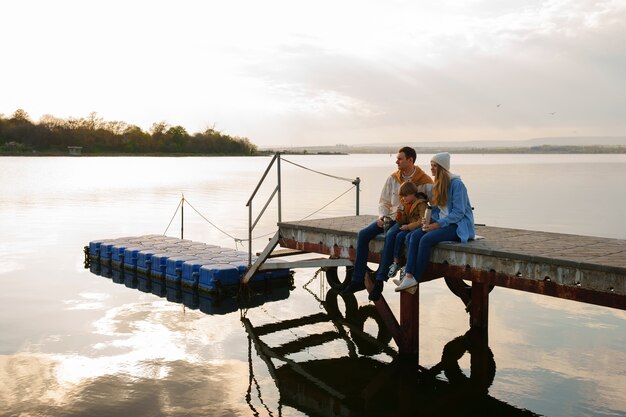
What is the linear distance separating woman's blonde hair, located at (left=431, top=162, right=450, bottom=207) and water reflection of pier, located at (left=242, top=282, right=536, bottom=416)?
3.41 metres

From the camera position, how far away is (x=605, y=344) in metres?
13.9

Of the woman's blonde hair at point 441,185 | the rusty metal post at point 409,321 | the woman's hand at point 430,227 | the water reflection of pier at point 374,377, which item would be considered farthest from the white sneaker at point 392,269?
the water reflection of pier at point 374,377

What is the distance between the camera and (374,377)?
39.4ft

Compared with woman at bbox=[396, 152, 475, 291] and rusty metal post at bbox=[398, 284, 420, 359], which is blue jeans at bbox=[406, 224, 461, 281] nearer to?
woman at bbox=[396, 152, 475, 291]

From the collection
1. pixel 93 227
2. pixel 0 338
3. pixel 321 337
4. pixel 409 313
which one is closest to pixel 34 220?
pixel 93 227

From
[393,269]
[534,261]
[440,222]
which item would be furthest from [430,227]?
[534,261]

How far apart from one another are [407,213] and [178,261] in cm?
940

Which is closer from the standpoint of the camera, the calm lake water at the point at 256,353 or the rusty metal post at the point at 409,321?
the calm lake water at the point at 256,353

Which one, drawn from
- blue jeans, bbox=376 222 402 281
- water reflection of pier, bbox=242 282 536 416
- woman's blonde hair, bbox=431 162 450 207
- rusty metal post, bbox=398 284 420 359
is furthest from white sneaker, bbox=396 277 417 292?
water reflection of pier, bbox=242 282 536 416

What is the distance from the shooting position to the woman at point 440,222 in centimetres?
1106

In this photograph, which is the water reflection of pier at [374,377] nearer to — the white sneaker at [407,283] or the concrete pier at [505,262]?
the concrete pier at [505,262]

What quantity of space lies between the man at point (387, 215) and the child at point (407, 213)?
0.11 metres

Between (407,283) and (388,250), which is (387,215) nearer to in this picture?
(388,250)

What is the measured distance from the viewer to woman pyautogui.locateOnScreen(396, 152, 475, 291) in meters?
11.1
